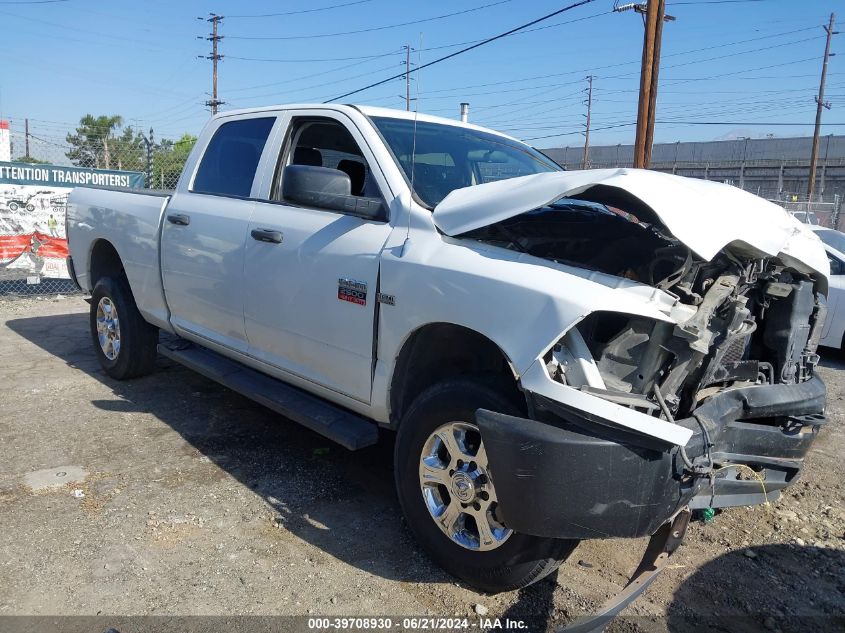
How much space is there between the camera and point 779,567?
331cm

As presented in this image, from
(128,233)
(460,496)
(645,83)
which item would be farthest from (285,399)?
(645,83)

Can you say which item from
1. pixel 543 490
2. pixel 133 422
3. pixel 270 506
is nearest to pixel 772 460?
pixel 543 490

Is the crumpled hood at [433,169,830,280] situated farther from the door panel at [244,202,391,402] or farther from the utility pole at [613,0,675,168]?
the utility pole at [613,0,675,168]

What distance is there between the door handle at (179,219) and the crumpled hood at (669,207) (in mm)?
2247

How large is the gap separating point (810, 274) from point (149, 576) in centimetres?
332

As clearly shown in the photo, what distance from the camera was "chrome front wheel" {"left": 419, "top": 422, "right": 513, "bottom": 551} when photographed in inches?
112

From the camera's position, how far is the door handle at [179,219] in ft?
15.4

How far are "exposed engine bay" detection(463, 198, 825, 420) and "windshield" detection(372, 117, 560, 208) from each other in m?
0.57

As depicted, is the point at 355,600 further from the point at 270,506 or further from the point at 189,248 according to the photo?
the point at 189,248

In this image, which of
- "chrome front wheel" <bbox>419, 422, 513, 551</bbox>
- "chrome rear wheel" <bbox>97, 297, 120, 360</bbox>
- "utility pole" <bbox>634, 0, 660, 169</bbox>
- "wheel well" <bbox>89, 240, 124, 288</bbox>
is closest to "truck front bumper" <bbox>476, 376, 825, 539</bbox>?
"chrome front wheel" <bbox>419, 422, 513, 551</bbox>

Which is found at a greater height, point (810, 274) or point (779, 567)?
point (810, 274)

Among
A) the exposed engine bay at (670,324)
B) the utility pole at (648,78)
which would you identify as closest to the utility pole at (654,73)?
the utility pole at (648,78)

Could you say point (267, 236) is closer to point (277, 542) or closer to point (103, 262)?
point (277, 542)

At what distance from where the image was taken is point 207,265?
4465mm
